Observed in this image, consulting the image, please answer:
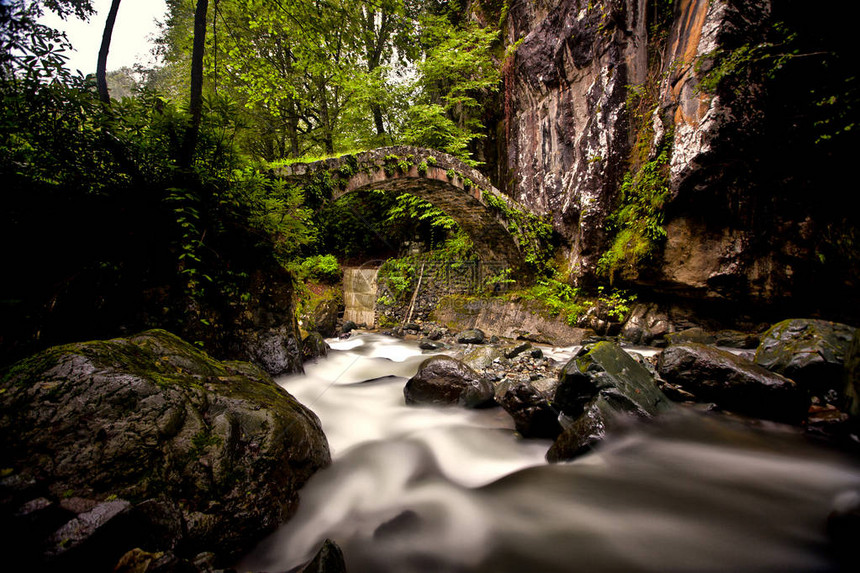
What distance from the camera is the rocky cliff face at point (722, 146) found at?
173 inches

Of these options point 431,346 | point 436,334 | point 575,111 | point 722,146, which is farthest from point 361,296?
point 722,146

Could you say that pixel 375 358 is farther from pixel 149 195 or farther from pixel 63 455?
pixel 63 455

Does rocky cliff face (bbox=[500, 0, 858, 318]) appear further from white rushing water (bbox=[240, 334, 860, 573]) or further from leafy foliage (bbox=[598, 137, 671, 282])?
white rushing water (bbox=[240, 334, 860, 573])

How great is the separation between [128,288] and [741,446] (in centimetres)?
539

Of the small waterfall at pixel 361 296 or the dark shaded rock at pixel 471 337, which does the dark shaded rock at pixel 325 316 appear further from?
the dark shaded rock at pixel 471 337

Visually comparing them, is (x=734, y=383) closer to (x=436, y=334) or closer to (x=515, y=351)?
(x=515, y=351)

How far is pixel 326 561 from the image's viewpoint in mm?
1257

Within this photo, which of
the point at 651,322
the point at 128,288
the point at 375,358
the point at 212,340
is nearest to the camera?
the point at 128,288

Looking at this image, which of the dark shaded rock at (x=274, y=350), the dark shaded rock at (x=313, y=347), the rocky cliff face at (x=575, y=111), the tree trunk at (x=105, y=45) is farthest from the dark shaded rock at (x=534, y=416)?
the tree trunk at (x=105, y=45)

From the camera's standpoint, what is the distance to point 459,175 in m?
7.43

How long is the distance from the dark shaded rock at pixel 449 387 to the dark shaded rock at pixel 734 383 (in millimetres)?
2201

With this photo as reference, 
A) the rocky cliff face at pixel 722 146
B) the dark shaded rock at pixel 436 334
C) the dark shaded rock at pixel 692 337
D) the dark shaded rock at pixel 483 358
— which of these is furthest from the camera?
the dark shaded rock at pixel 436 334

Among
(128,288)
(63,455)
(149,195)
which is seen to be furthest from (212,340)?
(63,455)

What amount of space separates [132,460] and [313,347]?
3.97 metres
